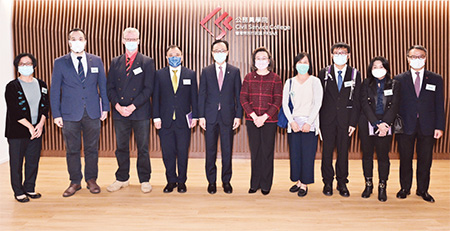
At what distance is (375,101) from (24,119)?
3.37 meters

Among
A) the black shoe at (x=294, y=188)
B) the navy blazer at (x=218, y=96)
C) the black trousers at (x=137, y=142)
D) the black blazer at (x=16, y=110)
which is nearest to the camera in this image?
the black blazer at (x=16, y=110)

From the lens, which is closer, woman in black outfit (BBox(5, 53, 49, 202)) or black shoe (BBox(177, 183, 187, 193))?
woman in black outfit (BBox(5, 53, 49, 202))

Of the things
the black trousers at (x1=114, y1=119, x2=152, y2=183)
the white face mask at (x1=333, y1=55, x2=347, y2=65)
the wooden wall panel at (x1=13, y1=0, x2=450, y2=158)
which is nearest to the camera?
the white face mask at (x1=333, y1=55, x2=347, y2=65)

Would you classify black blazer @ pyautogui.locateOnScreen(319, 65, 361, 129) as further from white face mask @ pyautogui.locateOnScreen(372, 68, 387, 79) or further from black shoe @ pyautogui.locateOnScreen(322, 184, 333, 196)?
black shoe @ pyautogui.locateOnScreen(322, 184, 333, 196)

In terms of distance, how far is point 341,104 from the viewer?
3.80 metres

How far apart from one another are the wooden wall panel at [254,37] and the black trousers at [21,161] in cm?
262

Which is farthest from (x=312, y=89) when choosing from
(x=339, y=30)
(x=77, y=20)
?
(x=77, y=20)

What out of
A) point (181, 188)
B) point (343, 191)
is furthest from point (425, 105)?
point (181, 188)

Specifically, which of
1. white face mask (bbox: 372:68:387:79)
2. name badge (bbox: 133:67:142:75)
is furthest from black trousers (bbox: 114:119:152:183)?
white face mask (bbox: 372:68:387:79)

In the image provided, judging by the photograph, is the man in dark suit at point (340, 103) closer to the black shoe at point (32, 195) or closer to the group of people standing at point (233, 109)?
the group of people standing at point (233, 109)

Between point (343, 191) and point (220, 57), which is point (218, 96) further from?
point (343, 191)

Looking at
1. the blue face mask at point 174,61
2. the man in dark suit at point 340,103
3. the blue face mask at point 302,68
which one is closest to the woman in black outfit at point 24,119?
the blue face mask at point 174,61

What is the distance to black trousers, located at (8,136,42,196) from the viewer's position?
3664 millimetres

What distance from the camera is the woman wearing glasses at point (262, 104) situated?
12.6 ft
